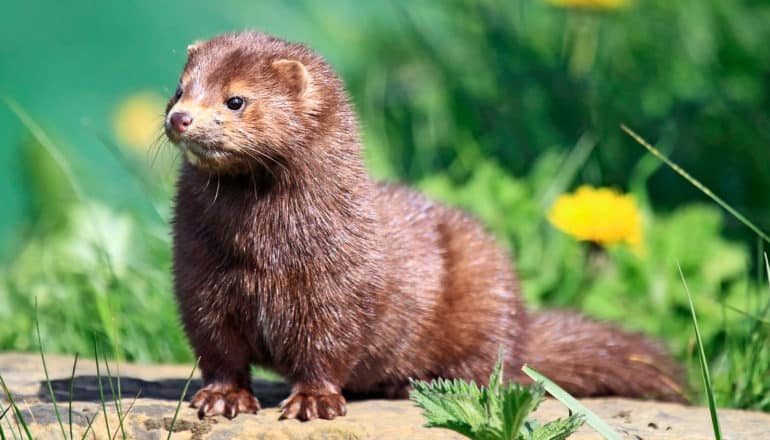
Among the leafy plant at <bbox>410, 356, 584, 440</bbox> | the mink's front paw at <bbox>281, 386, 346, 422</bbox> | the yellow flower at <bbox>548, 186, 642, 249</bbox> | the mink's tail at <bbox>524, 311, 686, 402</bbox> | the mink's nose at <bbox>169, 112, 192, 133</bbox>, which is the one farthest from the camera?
the yellow flower at <bbox>548, 186, 642, 249</bbox>

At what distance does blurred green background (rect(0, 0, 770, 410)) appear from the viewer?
5.85 meters

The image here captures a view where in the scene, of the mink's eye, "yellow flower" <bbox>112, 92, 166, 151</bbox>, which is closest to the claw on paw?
the mink's eye

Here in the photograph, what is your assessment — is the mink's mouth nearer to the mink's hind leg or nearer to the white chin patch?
the white chin patch

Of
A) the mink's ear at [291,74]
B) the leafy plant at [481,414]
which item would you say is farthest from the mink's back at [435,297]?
the leafy plant at [481,414]

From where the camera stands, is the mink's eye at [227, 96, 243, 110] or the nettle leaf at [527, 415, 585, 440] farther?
the mink's eye at [227, 96, 243, 110]

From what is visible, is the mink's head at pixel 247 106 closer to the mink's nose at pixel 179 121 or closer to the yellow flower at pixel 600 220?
the mink's nose at pixel 179 121

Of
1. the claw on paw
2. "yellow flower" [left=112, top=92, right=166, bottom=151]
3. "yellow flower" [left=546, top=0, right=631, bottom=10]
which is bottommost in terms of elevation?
the claw on paw

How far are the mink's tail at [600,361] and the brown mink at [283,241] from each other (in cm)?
70

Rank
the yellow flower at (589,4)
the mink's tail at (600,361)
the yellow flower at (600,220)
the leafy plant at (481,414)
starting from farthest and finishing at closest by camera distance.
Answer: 1. the yellow flower at (589,4)
2. the yellow flower at (600,220)
3. the mink's tail at (600,361)
4. the leafy plant at (481,414)

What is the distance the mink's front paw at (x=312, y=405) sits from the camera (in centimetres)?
404

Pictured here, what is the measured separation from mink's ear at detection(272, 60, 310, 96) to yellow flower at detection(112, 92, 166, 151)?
4.17m

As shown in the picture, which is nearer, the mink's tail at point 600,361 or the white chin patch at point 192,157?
the white chin patch at point 192,157

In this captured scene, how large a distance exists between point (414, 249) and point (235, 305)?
719 mm

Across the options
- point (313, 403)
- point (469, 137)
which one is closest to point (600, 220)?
point (469, 137)
